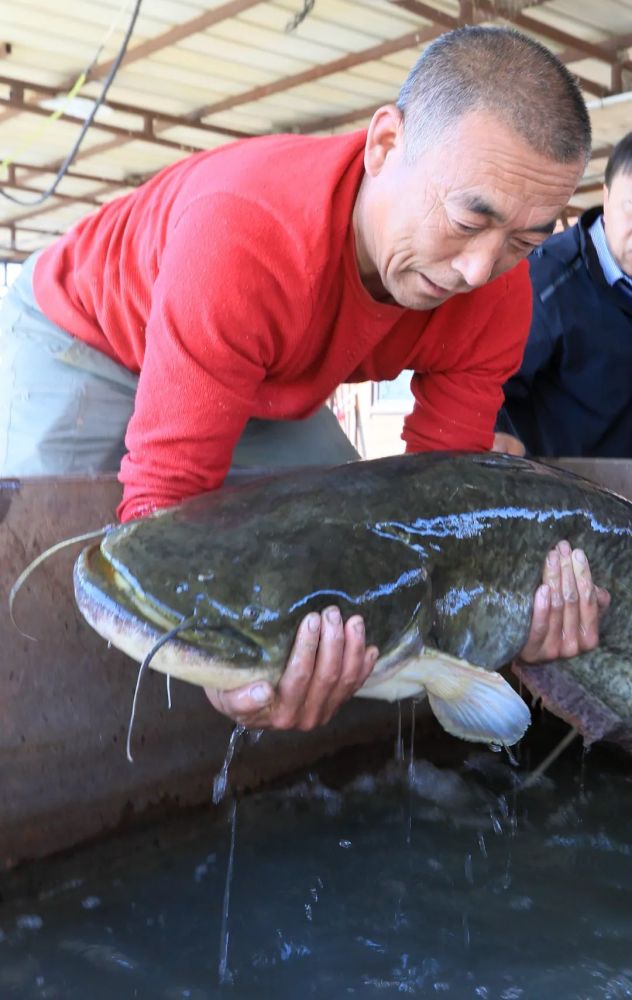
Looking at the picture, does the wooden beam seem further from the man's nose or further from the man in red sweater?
the man's nose

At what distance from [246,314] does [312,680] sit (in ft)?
1.85

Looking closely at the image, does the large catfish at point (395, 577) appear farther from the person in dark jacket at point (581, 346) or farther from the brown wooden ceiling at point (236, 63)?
the brown wooden ceiling at point (236, 63)

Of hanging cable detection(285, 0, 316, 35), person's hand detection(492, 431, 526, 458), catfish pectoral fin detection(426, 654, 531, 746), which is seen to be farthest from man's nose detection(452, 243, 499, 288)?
hanging cable detection(285, 0, 316, 35)

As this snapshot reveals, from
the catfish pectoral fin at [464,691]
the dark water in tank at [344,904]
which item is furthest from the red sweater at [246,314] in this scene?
the dark water in tank at [344,904]

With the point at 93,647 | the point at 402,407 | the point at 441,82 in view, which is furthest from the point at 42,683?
the point at 402,407

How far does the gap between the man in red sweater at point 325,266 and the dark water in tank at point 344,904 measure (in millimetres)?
398

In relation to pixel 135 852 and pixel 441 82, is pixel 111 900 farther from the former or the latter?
pixel 441 82

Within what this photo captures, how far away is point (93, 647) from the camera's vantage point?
5.79ft

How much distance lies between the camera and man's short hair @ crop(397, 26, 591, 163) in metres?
1.50

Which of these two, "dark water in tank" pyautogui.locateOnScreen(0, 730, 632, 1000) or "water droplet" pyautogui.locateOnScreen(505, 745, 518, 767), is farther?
"water droplet" pyautogui.locateOnScreen(505, 745, 518, 767)

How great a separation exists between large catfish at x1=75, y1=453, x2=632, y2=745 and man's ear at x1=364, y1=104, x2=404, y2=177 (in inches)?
19.3

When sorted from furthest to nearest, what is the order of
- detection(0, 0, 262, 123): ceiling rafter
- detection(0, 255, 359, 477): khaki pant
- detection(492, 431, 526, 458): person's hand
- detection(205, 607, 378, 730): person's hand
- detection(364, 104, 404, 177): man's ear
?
detection(0, 0, 262, 123): ceiling rafter, detection(492, 431, 526, 458): person's hand, detection(0, 255, 359, 477): khaki pant, detection(364, 104, 404, 177): man's ear, detection(205, 607, 378, 730): person's hand

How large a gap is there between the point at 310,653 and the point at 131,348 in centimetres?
87

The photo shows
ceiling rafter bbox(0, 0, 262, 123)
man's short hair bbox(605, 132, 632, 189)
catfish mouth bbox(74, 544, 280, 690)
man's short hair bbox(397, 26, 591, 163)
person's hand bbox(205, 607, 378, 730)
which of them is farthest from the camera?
ceiling rafter bbox(0, 0, 262, 123)
